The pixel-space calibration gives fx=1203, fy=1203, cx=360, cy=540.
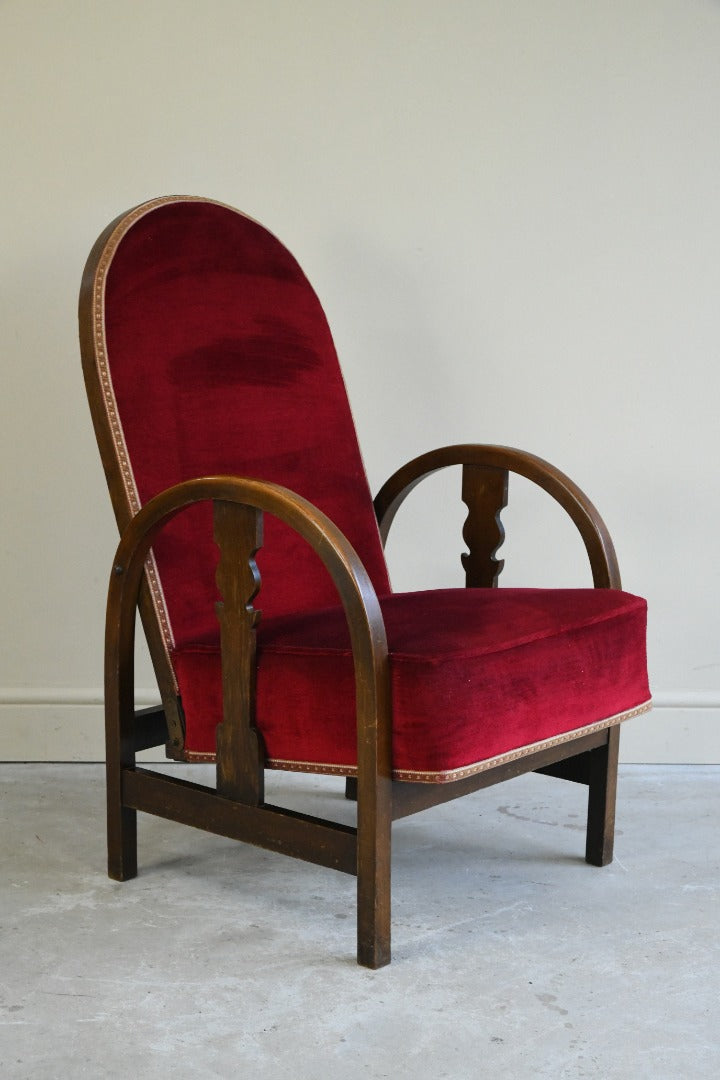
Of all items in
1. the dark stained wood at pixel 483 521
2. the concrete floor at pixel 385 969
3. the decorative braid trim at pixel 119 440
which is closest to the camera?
the concrete floor at pixel 385 969

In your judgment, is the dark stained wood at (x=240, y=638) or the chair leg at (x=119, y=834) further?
the chair leg at (x=119, y=834)

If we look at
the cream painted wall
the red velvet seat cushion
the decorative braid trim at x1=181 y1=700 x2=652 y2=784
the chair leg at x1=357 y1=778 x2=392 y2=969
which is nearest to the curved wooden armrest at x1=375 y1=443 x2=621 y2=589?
the red velvet seat cushion

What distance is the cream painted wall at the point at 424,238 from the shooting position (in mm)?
2578

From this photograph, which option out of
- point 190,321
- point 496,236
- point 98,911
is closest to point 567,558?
point 496,236

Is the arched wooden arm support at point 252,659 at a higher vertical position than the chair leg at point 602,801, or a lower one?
higher

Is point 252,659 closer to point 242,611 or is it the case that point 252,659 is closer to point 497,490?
point 242,611

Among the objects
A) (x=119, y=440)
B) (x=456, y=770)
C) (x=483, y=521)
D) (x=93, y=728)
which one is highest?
(x=119, y=440)

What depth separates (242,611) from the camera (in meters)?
1.68

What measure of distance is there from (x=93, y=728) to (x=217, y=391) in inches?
38.9

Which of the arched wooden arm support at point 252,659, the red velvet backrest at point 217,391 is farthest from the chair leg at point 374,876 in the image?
the red velvet backrest at point 217,391

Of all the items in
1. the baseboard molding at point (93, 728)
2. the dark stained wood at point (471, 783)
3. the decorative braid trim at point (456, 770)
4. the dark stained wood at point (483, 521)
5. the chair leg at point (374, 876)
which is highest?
the dark stained wood at point (483, 521)

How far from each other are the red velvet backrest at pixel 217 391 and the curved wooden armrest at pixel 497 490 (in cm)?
8

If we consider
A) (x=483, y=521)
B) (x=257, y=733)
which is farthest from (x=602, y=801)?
(x=257, y=733)

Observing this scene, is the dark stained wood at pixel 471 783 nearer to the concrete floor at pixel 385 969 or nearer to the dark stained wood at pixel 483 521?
the concrete floor at pixel 385 969
